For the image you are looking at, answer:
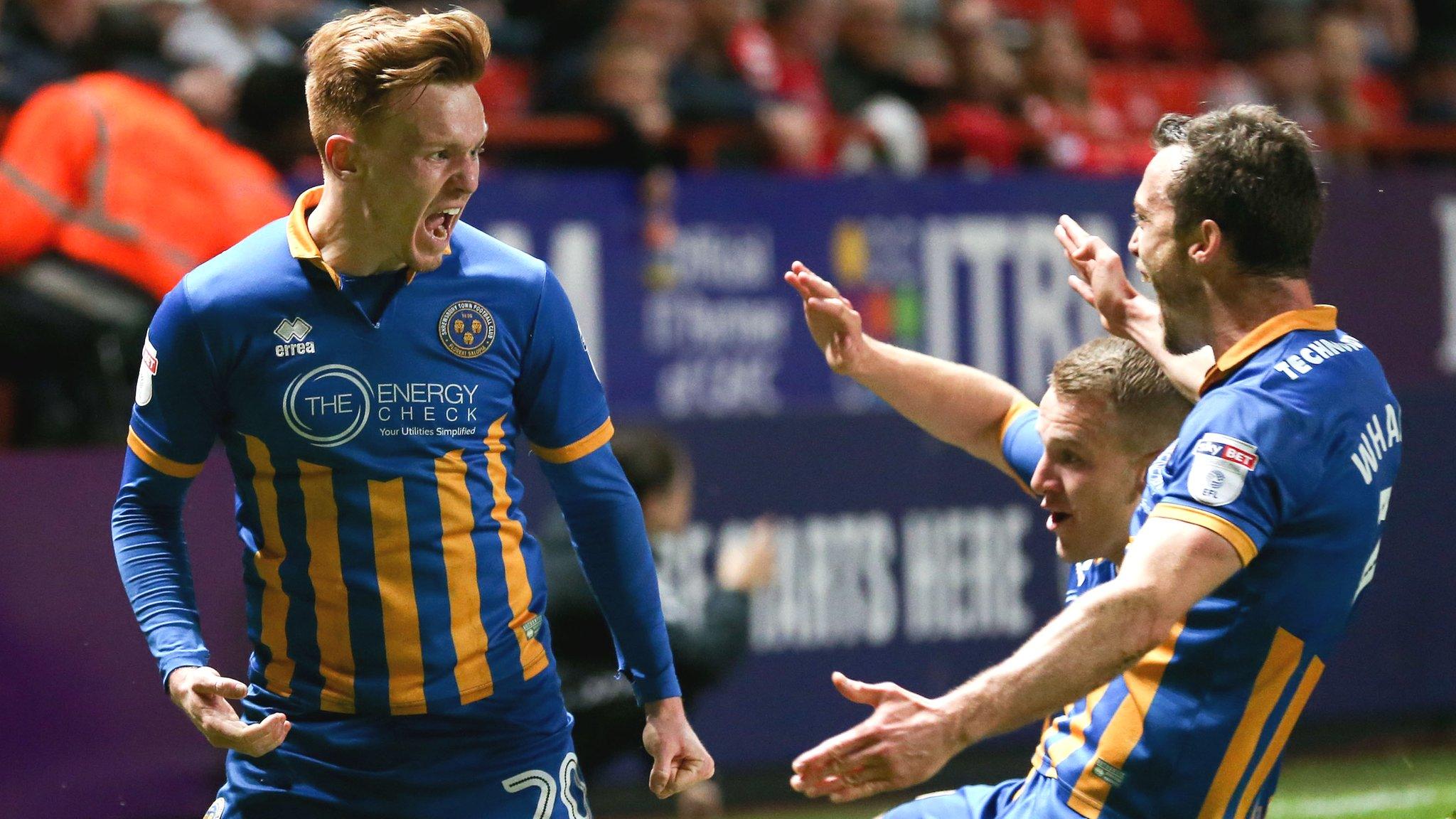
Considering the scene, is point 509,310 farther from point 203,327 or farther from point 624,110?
point 624,110

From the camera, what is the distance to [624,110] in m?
8.53

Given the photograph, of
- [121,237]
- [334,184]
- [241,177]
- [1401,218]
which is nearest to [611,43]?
[241,177]

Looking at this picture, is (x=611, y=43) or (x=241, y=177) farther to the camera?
(x=611, y=43)

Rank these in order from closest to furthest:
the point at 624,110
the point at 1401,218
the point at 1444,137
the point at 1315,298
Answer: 1. the point at 624,110
2. the point at 1315,298
3. the point at 1401,218
4. the point at 1444,137

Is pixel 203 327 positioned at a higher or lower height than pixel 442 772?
higher

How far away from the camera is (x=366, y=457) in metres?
2.95

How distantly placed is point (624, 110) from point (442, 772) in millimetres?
5942

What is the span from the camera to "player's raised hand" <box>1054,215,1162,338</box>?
3.53m

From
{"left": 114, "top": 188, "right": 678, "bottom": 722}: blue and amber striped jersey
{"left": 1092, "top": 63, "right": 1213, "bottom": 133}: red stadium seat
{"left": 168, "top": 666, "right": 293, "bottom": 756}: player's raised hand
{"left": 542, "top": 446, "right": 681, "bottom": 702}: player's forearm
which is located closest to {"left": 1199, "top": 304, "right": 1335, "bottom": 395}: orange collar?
{"left": 542, "top": 446, "right": 681, "bottom": 702}: player's forearm

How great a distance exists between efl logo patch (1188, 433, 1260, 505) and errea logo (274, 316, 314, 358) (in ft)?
4.94

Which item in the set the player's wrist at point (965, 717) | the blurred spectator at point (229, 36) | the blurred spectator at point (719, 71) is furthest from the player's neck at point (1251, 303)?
the blurred spectator at point (719, 71)

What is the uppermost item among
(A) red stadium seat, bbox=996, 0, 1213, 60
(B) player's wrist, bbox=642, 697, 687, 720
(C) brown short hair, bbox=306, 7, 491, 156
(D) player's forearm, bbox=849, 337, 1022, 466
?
(A) red stadium seat, bbox=996, 0, 1213, 60

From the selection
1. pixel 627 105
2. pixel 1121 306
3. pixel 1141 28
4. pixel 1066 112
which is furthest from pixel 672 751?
pixel 1141 28

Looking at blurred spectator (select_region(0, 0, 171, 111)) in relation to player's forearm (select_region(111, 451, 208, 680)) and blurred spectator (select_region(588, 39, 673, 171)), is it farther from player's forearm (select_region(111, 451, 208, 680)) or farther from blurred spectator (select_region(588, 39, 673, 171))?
player's forearm (select_region(111, 451, 208, 680))
